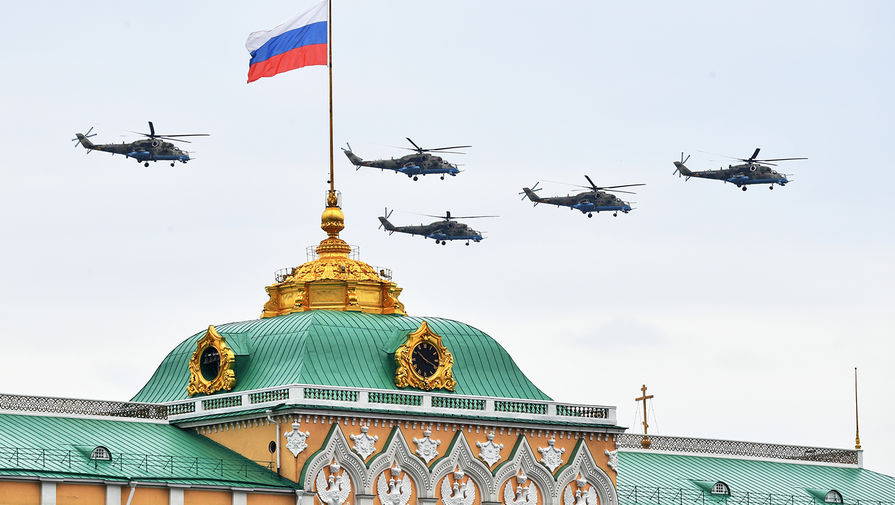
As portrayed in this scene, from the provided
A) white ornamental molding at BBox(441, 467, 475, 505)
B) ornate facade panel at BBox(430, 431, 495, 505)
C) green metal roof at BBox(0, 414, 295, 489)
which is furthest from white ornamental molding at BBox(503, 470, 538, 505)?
green metal roof at BBox(0, 414, 295, 489)

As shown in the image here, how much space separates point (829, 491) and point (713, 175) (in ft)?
86.9

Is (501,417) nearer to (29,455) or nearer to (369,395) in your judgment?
(369,395)

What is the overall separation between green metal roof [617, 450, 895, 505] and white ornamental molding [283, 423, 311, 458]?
18034mm

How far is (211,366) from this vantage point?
4331 inches

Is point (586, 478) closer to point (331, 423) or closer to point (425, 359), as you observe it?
point (425, 359)

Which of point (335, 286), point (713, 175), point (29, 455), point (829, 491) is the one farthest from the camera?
point (713, 175)

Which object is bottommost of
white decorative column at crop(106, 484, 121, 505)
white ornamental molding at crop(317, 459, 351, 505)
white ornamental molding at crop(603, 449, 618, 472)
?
white decorative column at crop(106, 484, 121, 505)

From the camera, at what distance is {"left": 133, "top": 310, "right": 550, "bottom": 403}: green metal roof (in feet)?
356

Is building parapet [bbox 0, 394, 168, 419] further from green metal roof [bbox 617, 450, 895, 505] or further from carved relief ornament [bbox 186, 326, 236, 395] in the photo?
green metal roof [bbox 617, 450, 895, 505]

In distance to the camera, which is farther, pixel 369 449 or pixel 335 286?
pixel 335 286

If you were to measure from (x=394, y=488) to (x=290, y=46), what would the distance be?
78.7 ft

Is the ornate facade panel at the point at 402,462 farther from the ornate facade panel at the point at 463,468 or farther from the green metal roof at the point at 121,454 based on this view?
the green metal roof at the point at 121,454

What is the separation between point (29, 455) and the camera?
99.6 metres

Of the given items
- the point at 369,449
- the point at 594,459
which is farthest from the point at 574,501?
the point at 369,449
